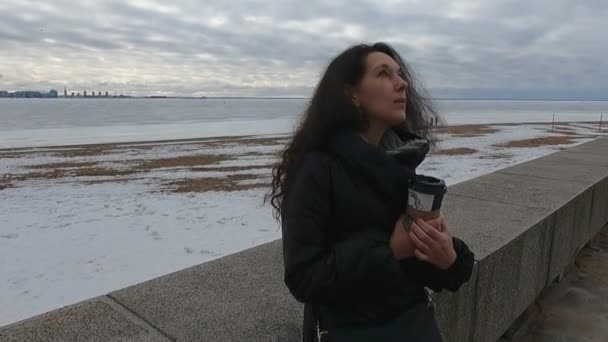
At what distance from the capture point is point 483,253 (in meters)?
2.72

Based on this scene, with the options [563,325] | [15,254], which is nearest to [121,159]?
[15,254]

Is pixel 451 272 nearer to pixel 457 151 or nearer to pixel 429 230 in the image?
pixel 429 230

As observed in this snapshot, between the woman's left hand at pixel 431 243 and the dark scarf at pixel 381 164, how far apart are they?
0.12 metres

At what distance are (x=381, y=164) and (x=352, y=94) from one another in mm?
352

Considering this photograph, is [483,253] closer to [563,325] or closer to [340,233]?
[340,233]

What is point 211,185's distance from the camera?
13.0m

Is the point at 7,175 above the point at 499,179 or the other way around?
the other way around

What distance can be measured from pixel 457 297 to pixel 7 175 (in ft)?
54.4

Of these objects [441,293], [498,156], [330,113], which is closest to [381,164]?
[330,113]

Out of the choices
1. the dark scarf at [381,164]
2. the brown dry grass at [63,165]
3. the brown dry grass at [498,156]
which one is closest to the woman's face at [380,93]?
the dark scarf at [381,164]

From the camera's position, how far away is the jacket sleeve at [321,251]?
145 cm

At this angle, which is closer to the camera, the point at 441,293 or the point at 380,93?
the point at 380,93

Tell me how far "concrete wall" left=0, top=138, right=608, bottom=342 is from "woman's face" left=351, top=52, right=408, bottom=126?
994mm

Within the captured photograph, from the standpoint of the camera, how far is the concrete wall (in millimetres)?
1896
